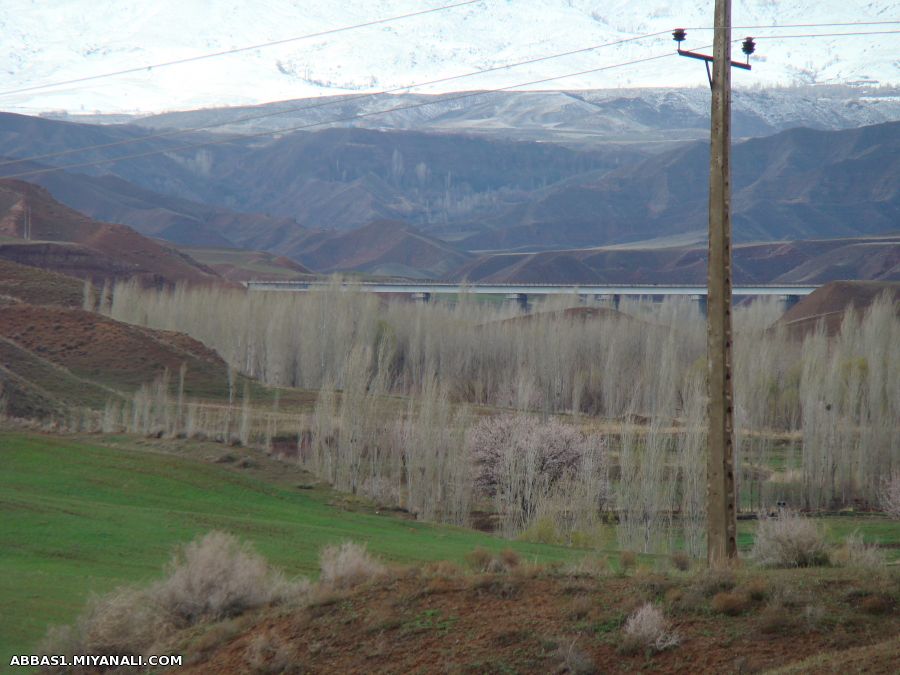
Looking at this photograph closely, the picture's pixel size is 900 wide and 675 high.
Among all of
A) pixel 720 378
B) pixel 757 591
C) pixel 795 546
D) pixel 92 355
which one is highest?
pixel 92 355

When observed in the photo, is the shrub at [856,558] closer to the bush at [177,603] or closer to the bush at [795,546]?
the bush at [795,546]

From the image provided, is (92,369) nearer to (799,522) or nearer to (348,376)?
(348,376)

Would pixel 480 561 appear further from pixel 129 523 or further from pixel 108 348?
pixel 108 348

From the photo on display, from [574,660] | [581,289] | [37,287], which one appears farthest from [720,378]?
[581,289]

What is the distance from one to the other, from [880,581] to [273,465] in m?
29.6

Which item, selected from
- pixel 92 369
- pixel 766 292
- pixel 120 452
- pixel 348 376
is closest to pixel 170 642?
pixel 120 452

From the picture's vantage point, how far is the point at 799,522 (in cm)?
1445

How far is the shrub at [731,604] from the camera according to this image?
11430 millimetres

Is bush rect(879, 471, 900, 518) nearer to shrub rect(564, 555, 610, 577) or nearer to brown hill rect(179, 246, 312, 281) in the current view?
shrub rect(564, 555, 610, 577)

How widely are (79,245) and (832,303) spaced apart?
3026 inches

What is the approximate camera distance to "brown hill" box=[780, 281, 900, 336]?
297ft

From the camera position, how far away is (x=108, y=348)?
67.2m

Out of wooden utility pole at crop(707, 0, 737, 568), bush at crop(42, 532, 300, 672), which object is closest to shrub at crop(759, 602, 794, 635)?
wooden utility pole at crop(707, 0, 737, 568)

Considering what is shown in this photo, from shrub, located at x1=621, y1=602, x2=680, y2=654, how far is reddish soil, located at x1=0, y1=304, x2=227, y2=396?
2164 inches
